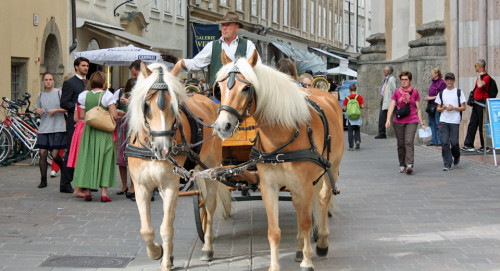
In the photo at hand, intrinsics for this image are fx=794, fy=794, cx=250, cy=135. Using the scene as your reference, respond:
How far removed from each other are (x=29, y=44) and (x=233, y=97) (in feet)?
52.4

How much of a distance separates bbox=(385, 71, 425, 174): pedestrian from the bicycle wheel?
24.3ft

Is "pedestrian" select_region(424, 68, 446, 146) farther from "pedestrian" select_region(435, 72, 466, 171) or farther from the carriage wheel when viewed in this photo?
the carriage wheel

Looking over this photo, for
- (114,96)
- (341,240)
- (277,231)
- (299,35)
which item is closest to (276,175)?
(277,231)

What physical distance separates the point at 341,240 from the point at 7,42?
13196 millimetres

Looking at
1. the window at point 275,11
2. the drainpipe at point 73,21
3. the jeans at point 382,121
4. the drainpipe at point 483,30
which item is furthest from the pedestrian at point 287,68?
the window at point 275,11

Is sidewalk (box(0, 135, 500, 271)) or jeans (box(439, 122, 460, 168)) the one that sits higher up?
jeans (box(439, 122, 460, 168))

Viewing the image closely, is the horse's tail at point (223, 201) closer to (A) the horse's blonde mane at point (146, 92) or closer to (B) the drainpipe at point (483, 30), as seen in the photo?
(A) the horse's blonde mane at point (146, 92)

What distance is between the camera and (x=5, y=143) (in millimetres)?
15883

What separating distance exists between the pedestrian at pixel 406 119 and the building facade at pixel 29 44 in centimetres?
947

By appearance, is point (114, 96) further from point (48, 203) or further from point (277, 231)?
point (277, 231)

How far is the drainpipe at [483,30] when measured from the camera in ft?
61.7

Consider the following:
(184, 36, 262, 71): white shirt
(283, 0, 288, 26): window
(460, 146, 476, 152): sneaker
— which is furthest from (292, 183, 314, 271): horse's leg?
(283, 0, 288, 26): window

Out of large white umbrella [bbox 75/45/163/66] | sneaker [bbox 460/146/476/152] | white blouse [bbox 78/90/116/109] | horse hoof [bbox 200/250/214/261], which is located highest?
large white umbrella [bbox 75/45/163/66]

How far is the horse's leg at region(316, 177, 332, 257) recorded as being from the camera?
7426 millimetres
